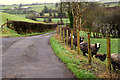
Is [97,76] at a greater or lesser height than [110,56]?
lesser

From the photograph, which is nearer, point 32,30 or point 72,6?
point 72,6

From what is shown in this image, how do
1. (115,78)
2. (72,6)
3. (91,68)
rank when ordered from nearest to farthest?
(115,78) → (91,68) → (72,6)

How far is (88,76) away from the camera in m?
7.31

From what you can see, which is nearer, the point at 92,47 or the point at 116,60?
the point at 116,60

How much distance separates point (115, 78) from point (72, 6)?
31195 mm

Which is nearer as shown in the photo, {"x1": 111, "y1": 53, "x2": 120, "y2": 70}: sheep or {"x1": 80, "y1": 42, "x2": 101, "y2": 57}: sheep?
{"x1": 111, "y1": 53, "x2": 120, "y2": 70}: sheep

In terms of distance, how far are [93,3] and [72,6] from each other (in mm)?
5014

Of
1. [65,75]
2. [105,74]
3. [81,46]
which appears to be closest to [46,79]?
[65,75]

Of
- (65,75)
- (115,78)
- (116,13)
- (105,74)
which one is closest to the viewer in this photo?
(115,78)

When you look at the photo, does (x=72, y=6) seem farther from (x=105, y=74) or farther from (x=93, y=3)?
(x=105, y=74)

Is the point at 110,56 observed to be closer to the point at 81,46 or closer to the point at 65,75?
the point at 65,75

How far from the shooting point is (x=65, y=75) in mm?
7664

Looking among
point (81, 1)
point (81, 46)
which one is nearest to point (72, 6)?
point (81, 1)

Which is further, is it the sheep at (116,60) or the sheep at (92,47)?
the sheep at (92,47)
